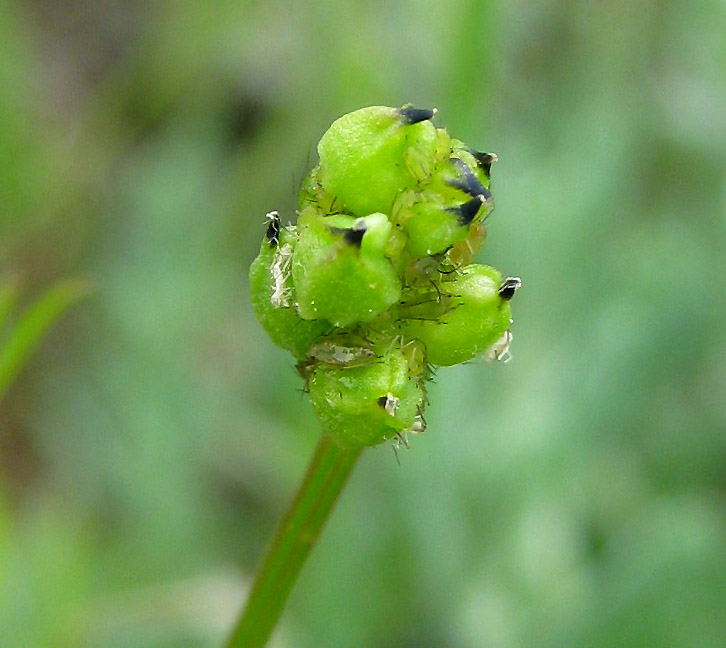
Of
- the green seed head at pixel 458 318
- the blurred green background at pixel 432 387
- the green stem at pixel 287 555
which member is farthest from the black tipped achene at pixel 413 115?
the blurred green background at pixel 432 387

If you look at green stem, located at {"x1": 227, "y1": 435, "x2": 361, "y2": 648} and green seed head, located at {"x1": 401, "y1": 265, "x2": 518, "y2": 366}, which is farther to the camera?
green stem, located at {"x1": 227, "y1": 435, "x2": 361, "y2": 648}

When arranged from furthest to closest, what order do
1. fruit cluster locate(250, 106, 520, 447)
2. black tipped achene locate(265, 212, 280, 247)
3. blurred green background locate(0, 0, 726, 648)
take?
blurred green background locate(0, 0, 726, 648), black tipped achene locate(265, 212, 280, 247), fruit cluster locate(250, 106, 520, 447)

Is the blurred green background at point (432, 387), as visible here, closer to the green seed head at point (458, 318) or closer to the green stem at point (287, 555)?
the green stem at point (287, 555)

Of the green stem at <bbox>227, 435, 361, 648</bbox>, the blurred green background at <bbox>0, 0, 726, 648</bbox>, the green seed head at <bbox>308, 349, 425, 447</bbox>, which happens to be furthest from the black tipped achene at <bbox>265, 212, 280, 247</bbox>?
the blurred green background at <bbox>0, 0, 726, 648</bbox>

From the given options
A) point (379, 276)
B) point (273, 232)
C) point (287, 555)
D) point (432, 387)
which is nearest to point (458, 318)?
point (379, 276)

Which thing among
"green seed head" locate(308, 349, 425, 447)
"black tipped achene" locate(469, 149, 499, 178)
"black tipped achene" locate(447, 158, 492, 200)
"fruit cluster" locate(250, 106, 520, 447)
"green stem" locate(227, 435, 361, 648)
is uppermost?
"black tipped achene" locate(469, 149, 499, 178)

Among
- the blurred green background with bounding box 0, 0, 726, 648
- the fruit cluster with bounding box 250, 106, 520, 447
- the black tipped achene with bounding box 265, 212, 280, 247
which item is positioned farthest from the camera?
the blurred green background with bounding box 0, 0, 726, 648

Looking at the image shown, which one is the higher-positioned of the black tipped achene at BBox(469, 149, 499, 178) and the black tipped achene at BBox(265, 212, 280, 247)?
the black tipped achene at BBox(469, 149, 499, 178)

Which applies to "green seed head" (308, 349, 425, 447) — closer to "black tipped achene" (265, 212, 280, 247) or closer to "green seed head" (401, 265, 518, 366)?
"green seed head" (401, 265, 518, 366)

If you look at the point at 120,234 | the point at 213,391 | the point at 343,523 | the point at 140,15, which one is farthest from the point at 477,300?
the point at 140,15
